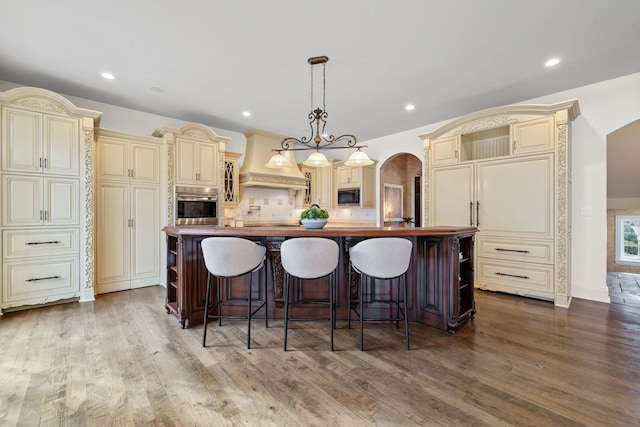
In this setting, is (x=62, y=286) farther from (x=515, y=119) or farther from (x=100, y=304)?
(x=515, y=119)

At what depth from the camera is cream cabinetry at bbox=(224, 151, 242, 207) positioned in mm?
5109

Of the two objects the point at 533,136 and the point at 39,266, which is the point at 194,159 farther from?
the point at 533,136

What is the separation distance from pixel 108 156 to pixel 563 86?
239 inches

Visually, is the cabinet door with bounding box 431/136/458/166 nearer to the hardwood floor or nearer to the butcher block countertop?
the butcher block countertop

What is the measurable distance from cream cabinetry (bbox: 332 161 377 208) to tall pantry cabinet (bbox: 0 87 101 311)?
4.30 m

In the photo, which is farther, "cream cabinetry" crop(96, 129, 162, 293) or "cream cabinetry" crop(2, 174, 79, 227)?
Answer: "cream cabinetry" crop(96, 129, 162, 293)

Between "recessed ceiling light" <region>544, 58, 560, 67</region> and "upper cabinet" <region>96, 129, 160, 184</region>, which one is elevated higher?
"recessed ceiling light" <region>544, 58, 560, 67</region>

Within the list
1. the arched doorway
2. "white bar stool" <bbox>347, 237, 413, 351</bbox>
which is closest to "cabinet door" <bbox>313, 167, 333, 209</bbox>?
the arched doorway

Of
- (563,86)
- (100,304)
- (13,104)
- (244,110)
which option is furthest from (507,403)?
(13,104)

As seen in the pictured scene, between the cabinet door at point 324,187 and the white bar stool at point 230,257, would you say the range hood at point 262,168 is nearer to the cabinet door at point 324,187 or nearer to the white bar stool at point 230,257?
the cabinet door at point 324,187

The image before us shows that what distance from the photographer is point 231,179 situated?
17.0ft

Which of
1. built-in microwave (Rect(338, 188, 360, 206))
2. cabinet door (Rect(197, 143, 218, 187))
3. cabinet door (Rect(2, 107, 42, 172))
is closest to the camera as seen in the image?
cabinet door (Rect(2, 107, 42, 172))

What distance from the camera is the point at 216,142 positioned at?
15.6 feet

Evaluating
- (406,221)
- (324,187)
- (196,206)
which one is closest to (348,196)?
(324,187)
